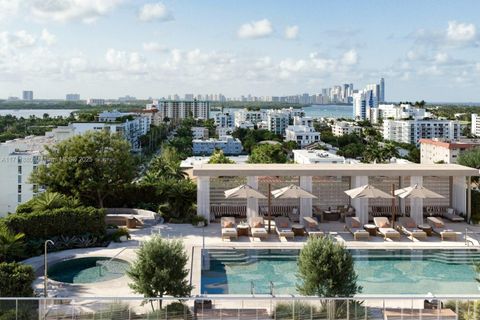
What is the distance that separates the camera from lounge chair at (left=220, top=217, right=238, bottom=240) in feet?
71.4

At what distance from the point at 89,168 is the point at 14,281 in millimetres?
11778

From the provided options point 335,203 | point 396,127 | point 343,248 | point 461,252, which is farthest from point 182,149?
point 343,248

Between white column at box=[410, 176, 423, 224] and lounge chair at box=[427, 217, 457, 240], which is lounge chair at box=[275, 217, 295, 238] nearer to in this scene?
white column at box=[410, 176, 423, 224]

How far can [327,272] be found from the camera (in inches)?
504

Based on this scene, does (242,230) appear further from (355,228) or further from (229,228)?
(355,228)

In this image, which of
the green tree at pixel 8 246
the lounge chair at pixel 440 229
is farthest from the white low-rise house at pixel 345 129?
the green tree at pixel 8 246

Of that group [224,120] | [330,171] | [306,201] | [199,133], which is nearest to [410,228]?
[330,171]

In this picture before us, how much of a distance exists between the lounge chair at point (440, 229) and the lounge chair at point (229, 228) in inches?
331

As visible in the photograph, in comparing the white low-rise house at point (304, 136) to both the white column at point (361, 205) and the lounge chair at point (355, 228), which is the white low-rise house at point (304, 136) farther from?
the lounge chair at point (355, 228)

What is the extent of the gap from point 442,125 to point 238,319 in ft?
391

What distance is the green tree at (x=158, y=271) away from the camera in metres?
12.8

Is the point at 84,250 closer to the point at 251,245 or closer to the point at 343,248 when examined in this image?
the point at 251,245

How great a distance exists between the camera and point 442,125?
12062 centimetres

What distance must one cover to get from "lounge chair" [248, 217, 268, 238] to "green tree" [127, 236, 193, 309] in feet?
29.9
